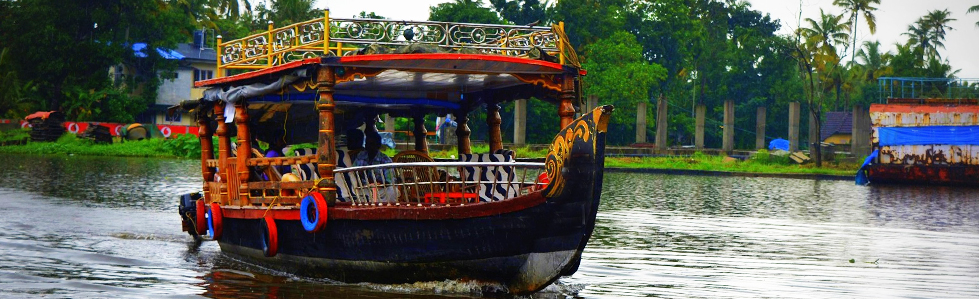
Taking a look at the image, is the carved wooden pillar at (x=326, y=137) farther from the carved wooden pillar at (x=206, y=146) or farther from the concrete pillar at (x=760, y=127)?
the concrete pillar at (x=760, y=127)

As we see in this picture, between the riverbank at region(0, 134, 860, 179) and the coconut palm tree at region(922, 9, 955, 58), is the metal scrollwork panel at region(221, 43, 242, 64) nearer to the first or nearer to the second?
the riverbank at region(0, 134, 860, 179)

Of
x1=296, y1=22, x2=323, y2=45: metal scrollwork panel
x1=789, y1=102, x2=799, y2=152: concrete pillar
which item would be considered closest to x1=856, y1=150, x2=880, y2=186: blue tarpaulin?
x1=789, y1=102, x2=799, y2=152: concrete pillar

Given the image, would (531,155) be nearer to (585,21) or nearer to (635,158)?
(635,158)

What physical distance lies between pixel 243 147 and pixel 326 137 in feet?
6.84

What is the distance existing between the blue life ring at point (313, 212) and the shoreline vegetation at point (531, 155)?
26325 millimetres

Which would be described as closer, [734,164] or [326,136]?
[326,136]

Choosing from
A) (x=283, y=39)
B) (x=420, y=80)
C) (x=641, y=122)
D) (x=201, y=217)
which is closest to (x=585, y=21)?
(x=641, y=122)

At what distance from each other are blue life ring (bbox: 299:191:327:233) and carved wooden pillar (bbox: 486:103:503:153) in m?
3.26

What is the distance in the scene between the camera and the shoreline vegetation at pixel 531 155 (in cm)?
3906

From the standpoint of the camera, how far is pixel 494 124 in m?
14.4

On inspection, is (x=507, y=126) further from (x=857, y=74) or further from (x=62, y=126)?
(x=857, y=74)

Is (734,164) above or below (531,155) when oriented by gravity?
below

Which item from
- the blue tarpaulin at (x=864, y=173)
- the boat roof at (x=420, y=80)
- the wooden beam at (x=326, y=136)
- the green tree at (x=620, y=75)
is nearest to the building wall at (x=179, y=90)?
the green tree at (x=620, y=75)

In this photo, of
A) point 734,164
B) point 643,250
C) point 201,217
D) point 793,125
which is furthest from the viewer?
point 793,125
